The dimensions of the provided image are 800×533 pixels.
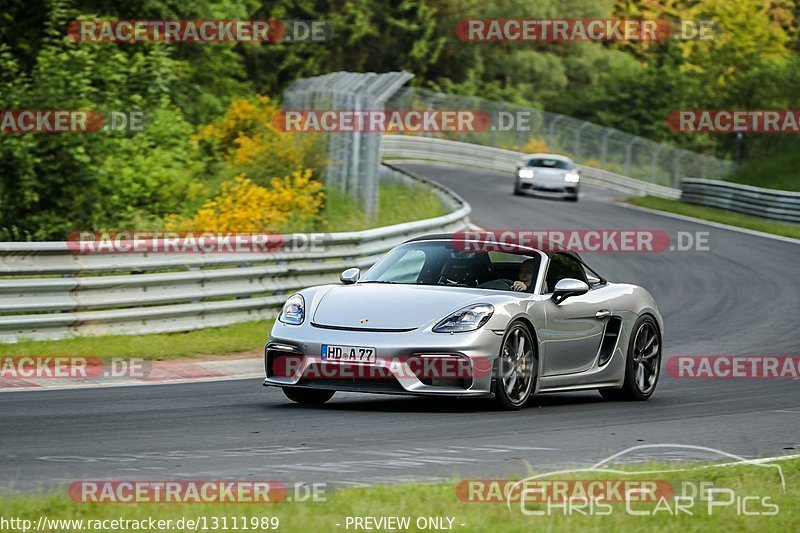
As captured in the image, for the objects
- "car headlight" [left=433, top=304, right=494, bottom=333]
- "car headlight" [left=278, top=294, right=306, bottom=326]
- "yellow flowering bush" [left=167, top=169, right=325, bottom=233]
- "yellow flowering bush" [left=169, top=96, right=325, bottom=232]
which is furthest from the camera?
"yellow flowering bush" [left=169, top=96, right=325, bottom=232]

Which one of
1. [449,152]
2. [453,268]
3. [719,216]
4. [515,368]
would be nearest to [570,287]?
[515,368]

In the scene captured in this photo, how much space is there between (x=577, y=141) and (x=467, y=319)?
2056 inches

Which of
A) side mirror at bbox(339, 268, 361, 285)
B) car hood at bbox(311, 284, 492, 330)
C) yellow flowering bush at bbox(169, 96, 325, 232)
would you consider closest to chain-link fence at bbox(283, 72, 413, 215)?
yellow flowering bush at bbox(169, 96, 325, 232)

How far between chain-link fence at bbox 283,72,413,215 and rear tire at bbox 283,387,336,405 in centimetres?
1353

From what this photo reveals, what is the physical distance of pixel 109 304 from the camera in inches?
564

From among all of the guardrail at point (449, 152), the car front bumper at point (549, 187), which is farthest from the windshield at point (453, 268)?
the guardrail at point (449, 152)

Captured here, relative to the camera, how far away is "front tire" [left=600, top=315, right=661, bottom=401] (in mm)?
12250

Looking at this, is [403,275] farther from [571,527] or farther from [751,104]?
[751,104]

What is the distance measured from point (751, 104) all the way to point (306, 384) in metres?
61.5

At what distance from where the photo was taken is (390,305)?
34.3 ft

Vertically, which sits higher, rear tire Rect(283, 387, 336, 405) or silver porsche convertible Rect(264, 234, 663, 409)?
silver porsche convertible Rect(264, 234, 663, 409)

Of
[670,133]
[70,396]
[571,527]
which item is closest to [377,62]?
[670,133]

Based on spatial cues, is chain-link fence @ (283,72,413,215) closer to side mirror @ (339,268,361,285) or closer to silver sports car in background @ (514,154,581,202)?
side mirror @ (339,268,361,285)

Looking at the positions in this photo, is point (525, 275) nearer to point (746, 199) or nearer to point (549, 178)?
point (746, 199)
